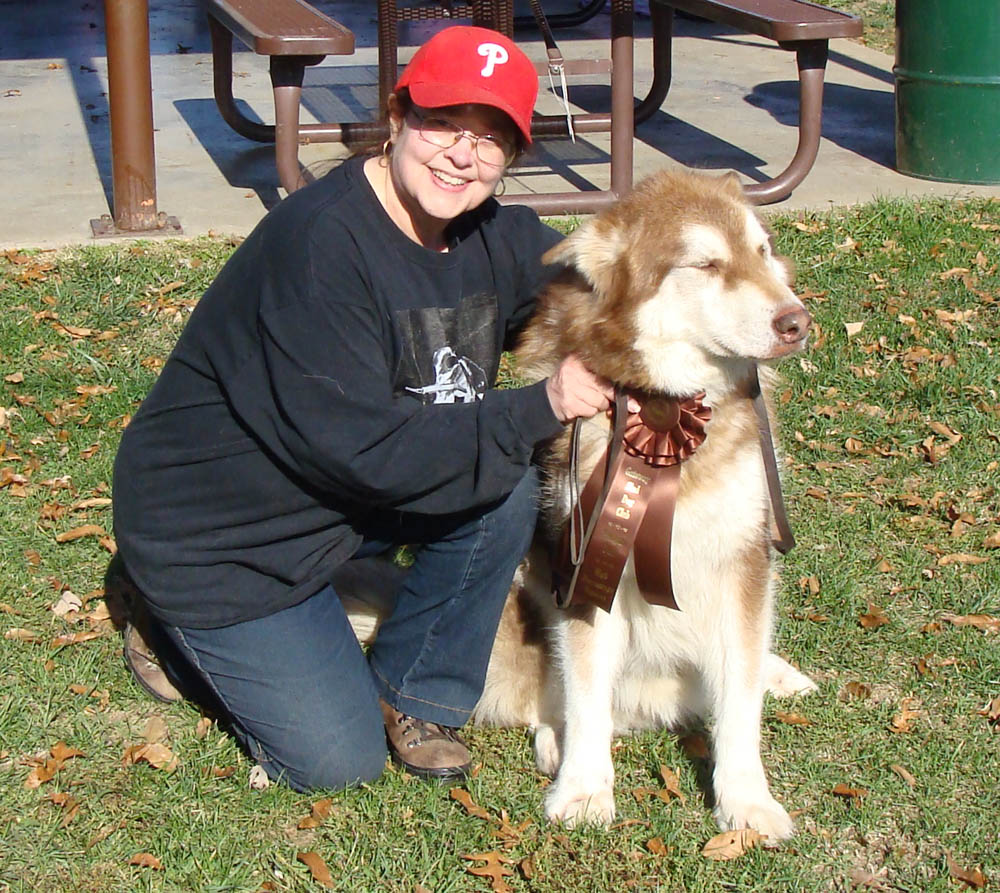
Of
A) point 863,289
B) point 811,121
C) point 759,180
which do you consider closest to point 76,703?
point 863,289

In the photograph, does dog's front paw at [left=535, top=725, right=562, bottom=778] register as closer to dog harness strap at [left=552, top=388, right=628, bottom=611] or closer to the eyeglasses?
dog harness strap at [left=552, top=388, right=628, bottom=611]

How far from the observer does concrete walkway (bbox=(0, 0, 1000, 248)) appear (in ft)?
21.8

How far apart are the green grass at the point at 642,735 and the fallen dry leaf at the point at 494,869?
0.8 inches

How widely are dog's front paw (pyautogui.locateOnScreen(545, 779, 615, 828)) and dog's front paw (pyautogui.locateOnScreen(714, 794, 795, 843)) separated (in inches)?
10.4

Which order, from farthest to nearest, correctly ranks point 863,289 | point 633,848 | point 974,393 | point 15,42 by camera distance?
point 15,42 → point 863,289 → point 974,393 → point 633,848

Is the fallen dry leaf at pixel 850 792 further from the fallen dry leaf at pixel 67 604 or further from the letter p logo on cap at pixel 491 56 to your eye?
the fallen dry leaf at pixel 67 604

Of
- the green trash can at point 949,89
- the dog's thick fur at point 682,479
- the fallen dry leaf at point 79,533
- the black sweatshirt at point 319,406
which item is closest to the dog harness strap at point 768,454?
the dog's thick fur at point 682,479

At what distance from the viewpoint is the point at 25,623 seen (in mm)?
3703

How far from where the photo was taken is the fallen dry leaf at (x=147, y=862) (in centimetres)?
283

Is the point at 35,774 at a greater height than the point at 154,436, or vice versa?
the point at 154,436

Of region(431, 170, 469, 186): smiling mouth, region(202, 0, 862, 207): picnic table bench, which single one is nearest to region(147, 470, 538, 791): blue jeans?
region(431, 170, 469, 186): smiling mouth

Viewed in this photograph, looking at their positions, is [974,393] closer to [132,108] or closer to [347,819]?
[347,819]

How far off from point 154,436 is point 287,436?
440 mm

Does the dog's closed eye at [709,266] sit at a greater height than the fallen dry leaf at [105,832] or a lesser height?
greater
